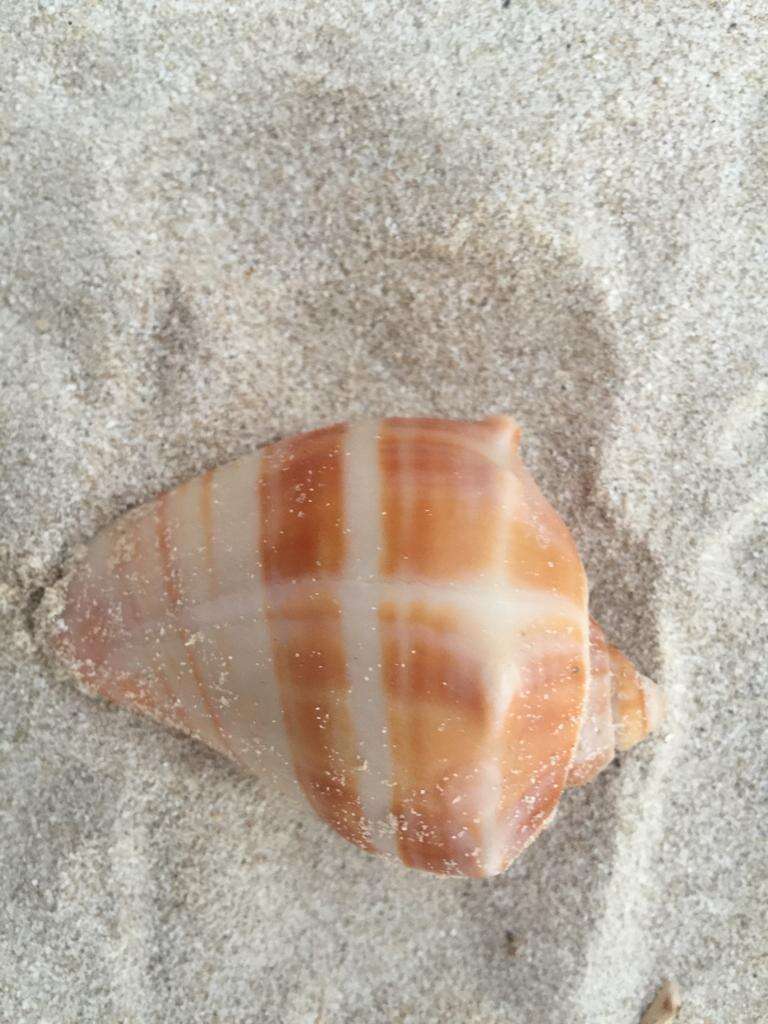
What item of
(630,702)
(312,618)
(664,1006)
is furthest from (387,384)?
(664,1006)

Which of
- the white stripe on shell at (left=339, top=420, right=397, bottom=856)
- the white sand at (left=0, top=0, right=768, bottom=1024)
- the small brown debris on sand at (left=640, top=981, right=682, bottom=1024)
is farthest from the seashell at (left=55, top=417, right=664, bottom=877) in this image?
the small brown debris on sand at (left=640, top=981, right=682, bottom=1024)

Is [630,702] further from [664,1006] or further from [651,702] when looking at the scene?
[664,1006]

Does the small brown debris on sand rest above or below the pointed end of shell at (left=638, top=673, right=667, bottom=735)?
below

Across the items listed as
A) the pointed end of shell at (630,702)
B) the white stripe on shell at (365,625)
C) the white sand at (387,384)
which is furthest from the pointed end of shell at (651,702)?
the white stripe on shell at (365,625)

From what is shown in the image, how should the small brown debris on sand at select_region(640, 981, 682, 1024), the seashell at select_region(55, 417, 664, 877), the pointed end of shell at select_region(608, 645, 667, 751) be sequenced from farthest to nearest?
the small brown debris on sand at select_region(640, 981, 682, 1024) < the pointed end of shell at select_region(608, 645, 667, 751) < the seashell at select_region(55, 417, 664, 877)

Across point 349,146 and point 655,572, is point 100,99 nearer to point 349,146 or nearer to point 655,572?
point 349,146

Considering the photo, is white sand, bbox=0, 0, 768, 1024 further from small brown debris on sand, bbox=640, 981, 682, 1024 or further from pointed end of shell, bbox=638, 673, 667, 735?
pointed end of shell, bbox=638, 673, 667, 735

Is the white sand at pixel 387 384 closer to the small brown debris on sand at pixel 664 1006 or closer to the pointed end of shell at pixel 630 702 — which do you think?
the small brown debris on sand at pixel 664 1006
